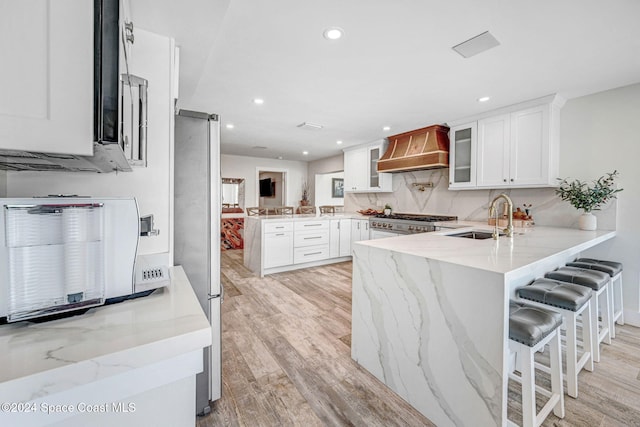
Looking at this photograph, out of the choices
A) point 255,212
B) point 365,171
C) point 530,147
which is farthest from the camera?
point 365,171

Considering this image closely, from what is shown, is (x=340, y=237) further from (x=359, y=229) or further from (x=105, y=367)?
(x=105, y=367)

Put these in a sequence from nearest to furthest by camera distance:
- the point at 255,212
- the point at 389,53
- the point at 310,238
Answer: the point at 389,53 → the point at 310,238 → the point at 255,212

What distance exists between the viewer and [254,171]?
721 cm

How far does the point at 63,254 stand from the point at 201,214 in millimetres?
842

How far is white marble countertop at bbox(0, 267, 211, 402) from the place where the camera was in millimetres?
510

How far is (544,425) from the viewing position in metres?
1.44

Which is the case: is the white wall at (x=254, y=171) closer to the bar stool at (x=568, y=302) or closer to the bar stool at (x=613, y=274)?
the bar stool at (x=568, y=302)

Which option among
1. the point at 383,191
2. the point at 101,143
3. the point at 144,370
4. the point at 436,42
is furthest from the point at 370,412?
the point at 383,191

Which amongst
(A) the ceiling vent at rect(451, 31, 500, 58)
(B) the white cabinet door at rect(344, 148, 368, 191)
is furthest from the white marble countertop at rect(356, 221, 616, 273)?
(B) the white cabinet door at rect(344, 148, 368, 191)

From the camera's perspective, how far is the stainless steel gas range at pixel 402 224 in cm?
369

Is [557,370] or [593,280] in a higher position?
[593,280]

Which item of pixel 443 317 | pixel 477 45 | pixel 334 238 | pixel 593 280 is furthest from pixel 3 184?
pixel 334 238

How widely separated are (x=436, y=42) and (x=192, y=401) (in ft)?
7.78

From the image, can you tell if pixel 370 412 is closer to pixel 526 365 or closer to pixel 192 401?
pixel 526 365
